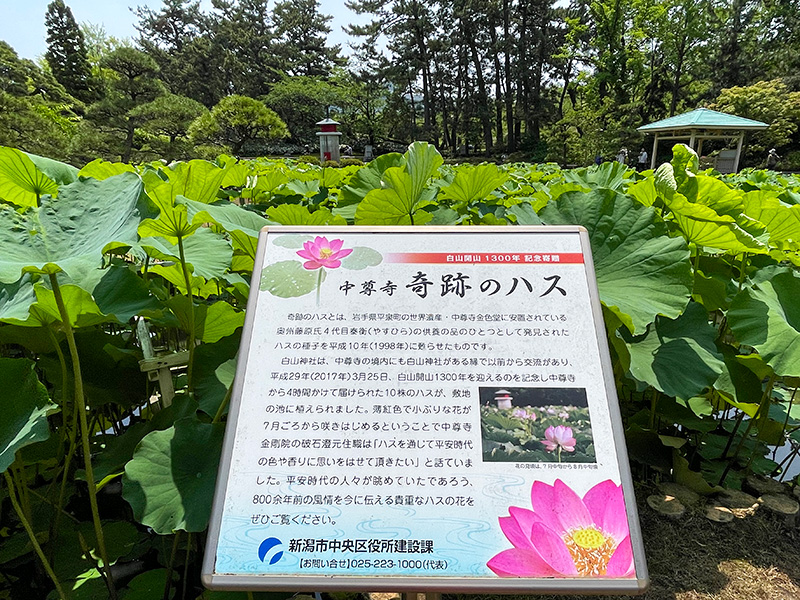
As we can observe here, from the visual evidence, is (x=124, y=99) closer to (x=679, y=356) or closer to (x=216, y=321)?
(x=216, y=321)

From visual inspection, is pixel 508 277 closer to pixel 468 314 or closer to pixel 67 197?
pixel 468 314

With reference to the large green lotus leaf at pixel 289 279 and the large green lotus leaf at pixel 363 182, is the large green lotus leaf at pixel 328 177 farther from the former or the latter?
the large green lotus leaf at pixel 289 279

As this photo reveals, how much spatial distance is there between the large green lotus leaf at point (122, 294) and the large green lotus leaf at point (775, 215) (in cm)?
141

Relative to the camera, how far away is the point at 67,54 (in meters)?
18.4

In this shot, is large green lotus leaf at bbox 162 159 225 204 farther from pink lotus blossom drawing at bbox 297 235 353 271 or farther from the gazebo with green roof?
the gazebo with green roof

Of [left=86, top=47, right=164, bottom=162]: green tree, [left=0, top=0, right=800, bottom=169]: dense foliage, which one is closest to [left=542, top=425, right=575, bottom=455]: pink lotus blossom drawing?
[left=0, top=0, right=800, bottom=169]: dense foliage

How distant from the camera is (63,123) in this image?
1168 centimetres

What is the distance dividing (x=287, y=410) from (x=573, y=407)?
0.43m

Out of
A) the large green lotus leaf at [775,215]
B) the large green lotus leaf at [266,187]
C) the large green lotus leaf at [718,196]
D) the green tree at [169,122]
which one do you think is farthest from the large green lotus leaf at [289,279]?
the green tree at [169,122]

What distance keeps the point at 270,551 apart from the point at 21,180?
3.31 feet

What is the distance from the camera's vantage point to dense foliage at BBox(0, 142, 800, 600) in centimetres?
89

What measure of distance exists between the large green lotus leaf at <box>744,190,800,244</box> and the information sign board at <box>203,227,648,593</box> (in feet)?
2.30

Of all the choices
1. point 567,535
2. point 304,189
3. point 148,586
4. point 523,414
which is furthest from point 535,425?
point 304,189

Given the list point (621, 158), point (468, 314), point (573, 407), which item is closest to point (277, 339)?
point (468, 314)
